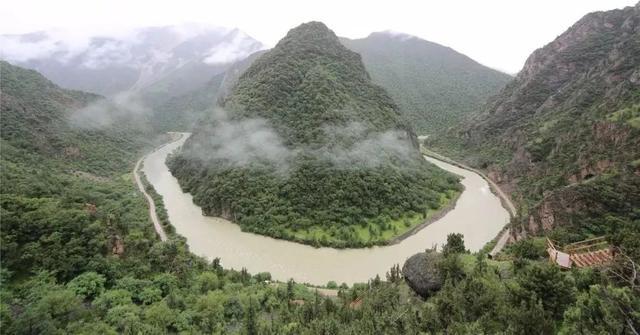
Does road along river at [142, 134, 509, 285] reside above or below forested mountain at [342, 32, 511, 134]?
below

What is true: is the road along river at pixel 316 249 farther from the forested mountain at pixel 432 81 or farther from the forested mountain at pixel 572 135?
the forested mountain at pixel 432 81

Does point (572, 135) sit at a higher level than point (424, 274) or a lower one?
higher

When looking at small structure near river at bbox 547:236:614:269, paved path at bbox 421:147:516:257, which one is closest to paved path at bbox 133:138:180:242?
paved path at bbox 421:147:516:257

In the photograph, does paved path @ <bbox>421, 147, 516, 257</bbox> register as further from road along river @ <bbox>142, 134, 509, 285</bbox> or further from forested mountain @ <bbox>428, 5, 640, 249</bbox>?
forested mountain @ <bbox>428, 5, 640, 249</bbox>

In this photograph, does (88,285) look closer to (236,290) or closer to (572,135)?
(236,290)

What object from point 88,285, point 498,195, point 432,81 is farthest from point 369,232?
point 432,81

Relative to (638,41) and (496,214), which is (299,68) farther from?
(638,41)

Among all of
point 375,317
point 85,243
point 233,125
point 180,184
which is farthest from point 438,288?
point 180,184
